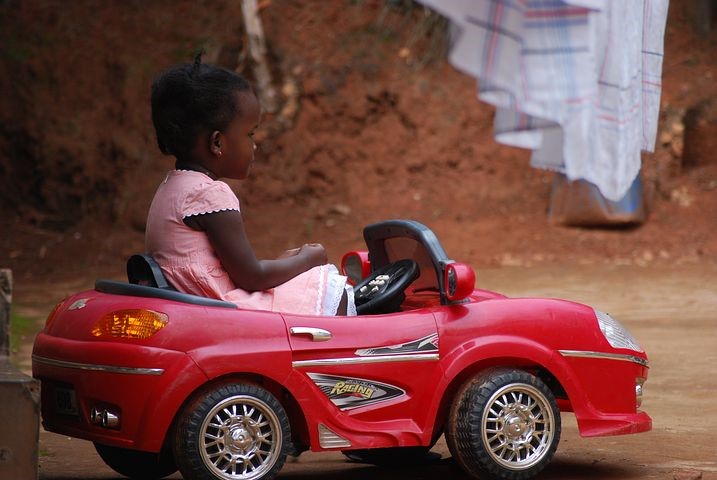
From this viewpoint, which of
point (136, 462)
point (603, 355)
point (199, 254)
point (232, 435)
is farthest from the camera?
point (136, 462)

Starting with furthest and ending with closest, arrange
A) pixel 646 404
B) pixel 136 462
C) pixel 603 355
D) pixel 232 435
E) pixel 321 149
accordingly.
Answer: pixel 321 149 → pixel 646 404 → pixel 136 462 → pixel 603 355 → pixel 232 435

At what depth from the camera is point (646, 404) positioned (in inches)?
258

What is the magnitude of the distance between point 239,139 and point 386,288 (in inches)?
31.9

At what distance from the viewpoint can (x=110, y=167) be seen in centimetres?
1617

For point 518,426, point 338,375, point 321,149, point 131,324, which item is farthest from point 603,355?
point 321,149

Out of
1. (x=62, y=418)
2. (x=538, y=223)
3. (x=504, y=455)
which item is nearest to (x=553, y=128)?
(x=504, y=455)

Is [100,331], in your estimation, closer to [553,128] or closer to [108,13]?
[553,128]

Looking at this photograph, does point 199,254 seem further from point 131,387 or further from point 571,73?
point 571,73

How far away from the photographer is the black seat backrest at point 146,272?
4426 mm

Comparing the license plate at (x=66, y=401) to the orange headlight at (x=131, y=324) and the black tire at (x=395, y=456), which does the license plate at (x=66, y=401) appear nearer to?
the orange headlight at (x=131, y=324)

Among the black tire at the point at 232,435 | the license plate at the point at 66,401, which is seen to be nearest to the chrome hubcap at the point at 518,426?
the black tire at the point at 232,435

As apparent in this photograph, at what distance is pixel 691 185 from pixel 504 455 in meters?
10.9

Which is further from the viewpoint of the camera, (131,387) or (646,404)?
(646,404)

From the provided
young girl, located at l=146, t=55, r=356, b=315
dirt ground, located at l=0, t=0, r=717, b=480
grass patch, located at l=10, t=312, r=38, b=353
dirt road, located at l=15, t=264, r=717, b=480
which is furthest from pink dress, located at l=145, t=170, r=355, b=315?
dirt ground, located at l=0, t=0, r=717, b=480
